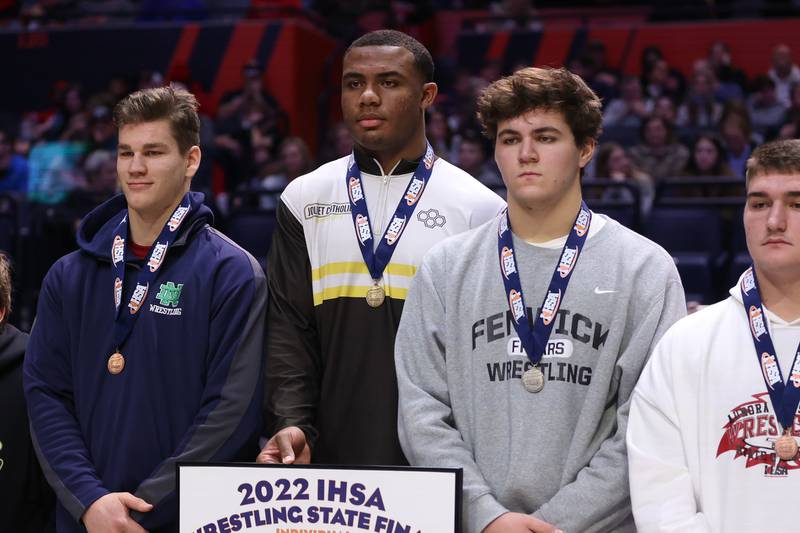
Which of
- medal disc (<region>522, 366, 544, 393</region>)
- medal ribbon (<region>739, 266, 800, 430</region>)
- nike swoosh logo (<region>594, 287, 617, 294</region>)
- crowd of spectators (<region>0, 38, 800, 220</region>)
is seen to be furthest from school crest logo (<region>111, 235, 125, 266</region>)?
crowd of spectators (<region>0, 38, 800, 220</region>)

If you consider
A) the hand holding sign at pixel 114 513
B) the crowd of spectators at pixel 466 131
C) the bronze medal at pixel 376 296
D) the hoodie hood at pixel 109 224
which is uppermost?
the crowd of spectators at pixel 466 131

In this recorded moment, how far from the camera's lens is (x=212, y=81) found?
38.4ft

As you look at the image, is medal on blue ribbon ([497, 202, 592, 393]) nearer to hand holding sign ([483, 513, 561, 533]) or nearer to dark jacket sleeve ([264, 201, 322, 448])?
hand holding sign ([483, 513, 561, 533])

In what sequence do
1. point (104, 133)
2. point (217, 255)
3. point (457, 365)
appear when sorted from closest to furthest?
point (457, 365) < point (217, 255) < point (104, 133)

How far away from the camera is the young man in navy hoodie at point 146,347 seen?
325 cm

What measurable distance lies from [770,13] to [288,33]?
5489mm

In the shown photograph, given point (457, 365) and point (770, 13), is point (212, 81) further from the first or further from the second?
point (457, 365)

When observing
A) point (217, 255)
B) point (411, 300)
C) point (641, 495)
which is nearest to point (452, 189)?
point (411, 300)

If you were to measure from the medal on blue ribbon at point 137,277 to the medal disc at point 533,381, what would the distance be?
1.20m

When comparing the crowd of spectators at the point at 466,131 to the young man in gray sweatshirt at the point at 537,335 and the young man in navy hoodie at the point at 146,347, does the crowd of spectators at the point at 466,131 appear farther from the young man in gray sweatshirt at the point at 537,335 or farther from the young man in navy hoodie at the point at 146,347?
the young man in gray sweatshirt at the point at 537,335

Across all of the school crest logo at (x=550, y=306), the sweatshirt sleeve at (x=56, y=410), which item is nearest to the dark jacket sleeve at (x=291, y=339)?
the sweatshirt sleeve at (x=56, y=410)

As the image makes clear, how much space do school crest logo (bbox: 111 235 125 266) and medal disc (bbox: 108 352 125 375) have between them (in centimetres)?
30

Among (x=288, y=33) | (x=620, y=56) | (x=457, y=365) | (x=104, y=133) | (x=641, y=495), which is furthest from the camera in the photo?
(x=620, y=56)

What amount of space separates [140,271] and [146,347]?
0.80ft
